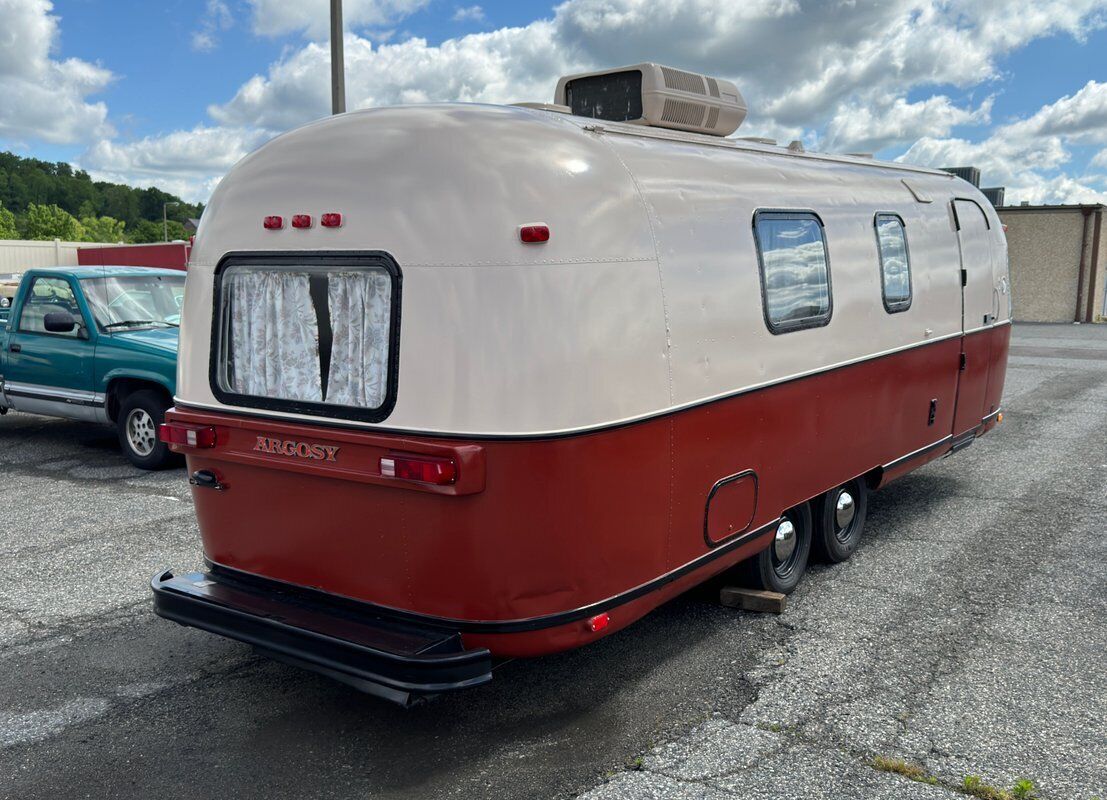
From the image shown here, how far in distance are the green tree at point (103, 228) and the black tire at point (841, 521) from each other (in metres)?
105

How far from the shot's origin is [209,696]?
473 centimetres

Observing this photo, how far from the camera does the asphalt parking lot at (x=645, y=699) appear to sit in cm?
398

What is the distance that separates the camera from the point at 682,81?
18.4 ft

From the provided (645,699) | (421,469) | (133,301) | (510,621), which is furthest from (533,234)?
(133,301)

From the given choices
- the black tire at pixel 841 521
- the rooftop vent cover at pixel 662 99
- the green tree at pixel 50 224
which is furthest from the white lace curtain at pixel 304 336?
the green tree at pixel 50 224

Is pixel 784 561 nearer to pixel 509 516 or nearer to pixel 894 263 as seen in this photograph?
pixel 894 263

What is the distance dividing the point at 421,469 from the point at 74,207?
120351mm

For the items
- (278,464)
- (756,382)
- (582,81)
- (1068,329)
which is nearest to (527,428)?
(278,464)

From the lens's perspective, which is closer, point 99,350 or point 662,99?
point 662,99

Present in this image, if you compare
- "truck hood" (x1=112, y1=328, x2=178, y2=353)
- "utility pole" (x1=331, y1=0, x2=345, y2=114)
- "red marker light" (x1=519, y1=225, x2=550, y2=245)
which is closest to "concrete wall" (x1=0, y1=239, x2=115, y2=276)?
"utility pole" (x1=331, y1=0, x2=345, y2=114)

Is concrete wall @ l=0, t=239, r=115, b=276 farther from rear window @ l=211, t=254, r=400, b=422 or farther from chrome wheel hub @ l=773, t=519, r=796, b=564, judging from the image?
chrome wheel hub @ l=773, t=519, r=796, b=564

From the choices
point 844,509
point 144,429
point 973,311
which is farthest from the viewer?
point 144,429

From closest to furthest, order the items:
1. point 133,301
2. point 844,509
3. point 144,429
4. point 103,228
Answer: point 844,509 → point 144,429 → point 133,301 → point 103,228

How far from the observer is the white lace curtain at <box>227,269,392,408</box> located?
414cm
